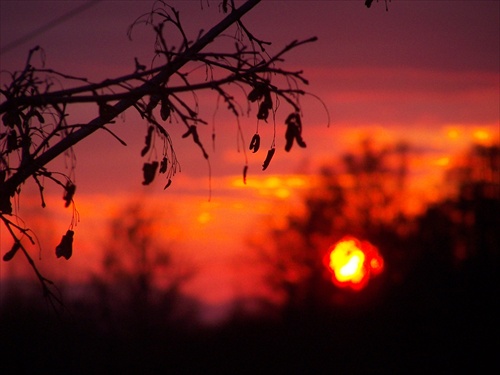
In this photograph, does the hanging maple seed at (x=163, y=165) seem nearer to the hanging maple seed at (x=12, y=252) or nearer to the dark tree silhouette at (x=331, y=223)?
the hanging maple seed at (x=12, y=252)

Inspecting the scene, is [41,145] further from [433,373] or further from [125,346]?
[125,346]

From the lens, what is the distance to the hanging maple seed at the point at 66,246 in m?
5.29

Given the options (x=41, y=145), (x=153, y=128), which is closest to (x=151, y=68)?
(x=153, y=128)

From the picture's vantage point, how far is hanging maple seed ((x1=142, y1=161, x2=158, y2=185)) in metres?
5.35

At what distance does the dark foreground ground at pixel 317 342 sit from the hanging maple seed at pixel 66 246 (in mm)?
23748

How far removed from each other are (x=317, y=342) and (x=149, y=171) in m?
27.4

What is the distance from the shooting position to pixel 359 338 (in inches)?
1217

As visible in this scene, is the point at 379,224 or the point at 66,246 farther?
the point at 379,224

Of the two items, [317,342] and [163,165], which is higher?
[163,165]

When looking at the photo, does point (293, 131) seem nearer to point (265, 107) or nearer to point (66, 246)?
point (265, 107)

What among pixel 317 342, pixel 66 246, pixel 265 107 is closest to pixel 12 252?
pixel 66 246

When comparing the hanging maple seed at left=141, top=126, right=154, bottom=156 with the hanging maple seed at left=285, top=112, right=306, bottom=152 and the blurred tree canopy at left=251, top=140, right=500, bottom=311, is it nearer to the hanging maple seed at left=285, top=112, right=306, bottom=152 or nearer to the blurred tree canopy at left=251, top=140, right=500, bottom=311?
the hanging maple seed at left=285, top=112, right=306, bottom=152

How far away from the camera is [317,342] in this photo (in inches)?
1265

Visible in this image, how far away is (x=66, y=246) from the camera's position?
5.29 m
